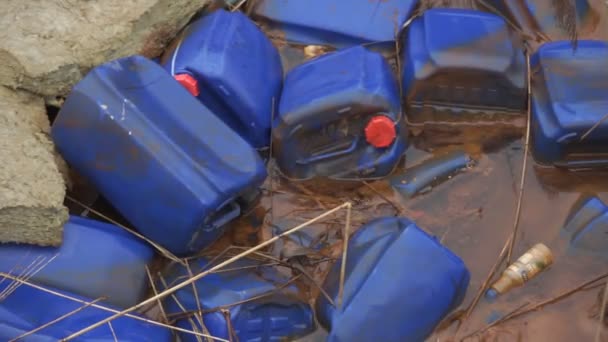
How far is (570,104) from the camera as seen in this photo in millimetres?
1732

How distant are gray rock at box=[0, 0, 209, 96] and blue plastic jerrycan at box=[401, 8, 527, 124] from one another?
0.56 metres

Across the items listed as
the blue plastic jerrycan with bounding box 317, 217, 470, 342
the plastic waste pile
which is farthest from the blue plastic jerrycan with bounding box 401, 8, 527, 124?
the blue plastic jerrycan with bounding box 317, 217, 470, 342

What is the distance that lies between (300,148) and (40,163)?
1.82 ft

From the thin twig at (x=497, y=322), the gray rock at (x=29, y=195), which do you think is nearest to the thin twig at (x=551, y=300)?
the thin twig at (x=497, y=322)

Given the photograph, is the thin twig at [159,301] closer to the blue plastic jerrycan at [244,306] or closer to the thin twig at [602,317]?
the blue plastic jerrycan at [244,306]

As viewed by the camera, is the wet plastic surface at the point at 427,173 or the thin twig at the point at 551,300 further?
the wet plastic surface at the point at 427,173

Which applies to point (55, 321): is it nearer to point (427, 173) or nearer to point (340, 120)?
point (340, 120)

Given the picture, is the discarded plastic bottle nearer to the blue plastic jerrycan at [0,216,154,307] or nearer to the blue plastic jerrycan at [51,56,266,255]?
the blue plastic jerrycan at [51,56,266,255]

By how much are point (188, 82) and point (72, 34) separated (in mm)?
316

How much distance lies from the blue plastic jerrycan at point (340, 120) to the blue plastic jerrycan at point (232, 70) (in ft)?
0.15

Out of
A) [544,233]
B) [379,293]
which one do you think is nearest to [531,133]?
[544,233]

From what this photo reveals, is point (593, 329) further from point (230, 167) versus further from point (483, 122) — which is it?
point (230, 167)

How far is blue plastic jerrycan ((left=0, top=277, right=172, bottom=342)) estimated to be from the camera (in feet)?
4.86

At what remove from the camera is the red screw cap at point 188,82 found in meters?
1.74
